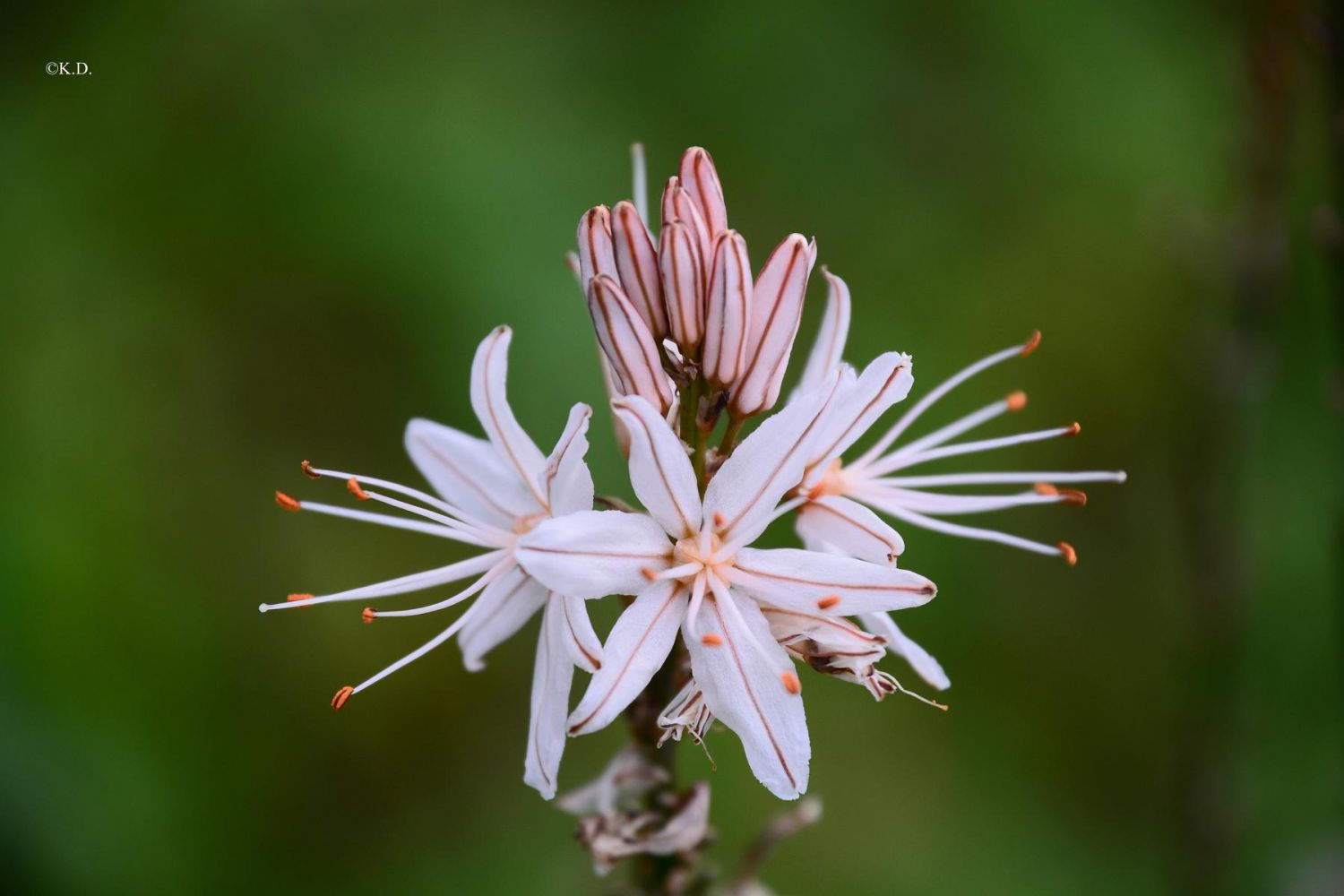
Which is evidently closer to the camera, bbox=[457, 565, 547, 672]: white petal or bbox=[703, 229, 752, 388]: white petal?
bbox=[703, 229, 752, 388]: white petal

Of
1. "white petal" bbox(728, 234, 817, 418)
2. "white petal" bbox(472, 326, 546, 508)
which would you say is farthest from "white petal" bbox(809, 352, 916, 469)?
"white petal" bbox(472, 326, 546, 508)

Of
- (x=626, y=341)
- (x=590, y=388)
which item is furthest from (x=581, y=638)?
(x=590, y=388)

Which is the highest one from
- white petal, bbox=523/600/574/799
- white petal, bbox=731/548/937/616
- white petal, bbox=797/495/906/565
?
white petal, bbox=797/495/906/565

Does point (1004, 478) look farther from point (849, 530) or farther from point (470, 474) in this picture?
point (470, 474)

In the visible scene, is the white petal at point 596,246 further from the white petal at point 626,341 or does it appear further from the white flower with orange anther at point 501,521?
the white flower with orange anther at point 501,521

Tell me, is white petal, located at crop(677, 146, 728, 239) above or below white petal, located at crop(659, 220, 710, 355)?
above

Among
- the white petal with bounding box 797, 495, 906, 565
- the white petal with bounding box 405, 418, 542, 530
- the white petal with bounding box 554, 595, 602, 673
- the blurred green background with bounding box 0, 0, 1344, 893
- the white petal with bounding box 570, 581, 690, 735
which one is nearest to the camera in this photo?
the white petal with bounding box 570, 581, 690, 735

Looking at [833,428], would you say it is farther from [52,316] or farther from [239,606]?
[52,316]

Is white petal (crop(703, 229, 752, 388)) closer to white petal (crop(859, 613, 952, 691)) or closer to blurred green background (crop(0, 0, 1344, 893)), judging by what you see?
white petal (crop(859, 613, 952, 691))
